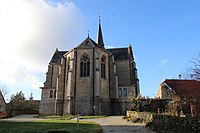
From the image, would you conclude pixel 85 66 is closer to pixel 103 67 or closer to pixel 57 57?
pixel 103 67

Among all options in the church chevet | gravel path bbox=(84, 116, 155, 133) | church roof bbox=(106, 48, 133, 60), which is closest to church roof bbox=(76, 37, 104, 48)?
the church chevet

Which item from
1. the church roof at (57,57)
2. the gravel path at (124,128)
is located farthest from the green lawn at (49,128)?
the church roof at (57,57)

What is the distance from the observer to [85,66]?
4106 centimetres

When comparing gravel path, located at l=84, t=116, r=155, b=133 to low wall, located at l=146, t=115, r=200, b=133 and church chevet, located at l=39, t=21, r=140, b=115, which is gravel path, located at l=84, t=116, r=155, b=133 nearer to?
low wall, located at l=146, t=115, r=200, b=133

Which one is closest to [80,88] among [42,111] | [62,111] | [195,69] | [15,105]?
[62,111]

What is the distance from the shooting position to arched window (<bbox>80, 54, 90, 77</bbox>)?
40.5 metres

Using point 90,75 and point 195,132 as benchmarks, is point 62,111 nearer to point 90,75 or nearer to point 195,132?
point 90,75

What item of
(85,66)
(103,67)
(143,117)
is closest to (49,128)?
(143,117)

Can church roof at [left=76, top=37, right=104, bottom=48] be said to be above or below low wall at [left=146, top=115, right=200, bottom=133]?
above

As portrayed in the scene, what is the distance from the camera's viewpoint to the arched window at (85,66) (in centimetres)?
4053

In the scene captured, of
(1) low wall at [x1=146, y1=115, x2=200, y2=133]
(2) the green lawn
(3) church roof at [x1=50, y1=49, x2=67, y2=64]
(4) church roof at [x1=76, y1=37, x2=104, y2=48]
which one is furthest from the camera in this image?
(3) church roof at [x1=50, y1=49, x2=67, y2=64]

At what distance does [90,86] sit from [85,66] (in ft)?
13.4

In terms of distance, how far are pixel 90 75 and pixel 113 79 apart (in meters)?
5.28

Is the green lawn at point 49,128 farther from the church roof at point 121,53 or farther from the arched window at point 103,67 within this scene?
the church roof at point 121,53
